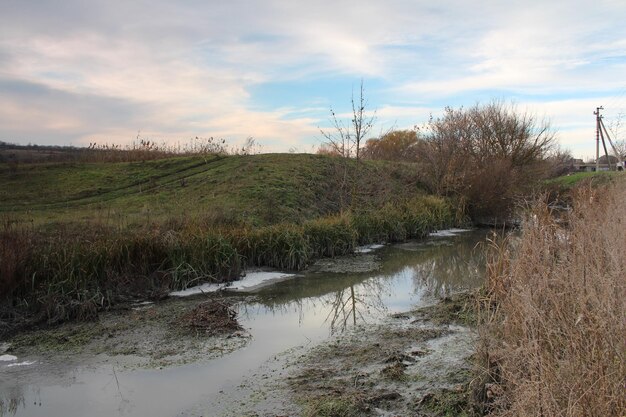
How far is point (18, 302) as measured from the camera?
8.09 meters

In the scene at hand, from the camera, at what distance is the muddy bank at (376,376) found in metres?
4.87

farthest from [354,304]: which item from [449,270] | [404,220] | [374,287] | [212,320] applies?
[404,220]

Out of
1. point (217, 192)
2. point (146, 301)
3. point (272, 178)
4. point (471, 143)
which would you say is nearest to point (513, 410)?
point (146, 301)

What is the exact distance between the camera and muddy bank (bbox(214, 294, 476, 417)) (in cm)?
487

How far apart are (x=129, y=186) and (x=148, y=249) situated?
11542 mm

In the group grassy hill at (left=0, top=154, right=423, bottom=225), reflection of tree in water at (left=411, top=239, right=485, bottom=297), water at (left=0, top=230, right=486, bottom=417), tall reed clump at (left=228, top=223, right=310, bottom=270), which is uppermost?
grassy hill at (left=0, top=154, right=423, bottom=225)

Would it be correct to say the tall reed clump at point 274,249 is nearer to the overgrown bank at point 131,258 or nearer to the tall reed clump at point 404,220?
the overgrown bank at point 131,258

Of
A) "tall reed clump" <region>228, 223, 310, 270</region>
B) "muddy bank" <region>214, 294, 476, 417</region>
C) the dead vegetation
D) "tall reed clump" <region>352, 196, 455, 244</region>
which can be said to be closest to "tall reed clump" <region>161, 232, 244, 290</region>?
"tall reed clump" <region>228, 223, 310, 270</region>

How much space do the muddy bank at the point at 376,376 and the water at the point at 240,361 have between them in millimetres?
306

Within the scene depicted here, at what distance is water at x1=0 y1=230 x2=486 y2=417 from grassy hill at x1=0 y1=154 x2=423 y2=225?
16.6 feet

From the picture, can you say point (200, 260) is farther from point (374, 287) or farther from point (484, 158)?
point (484, 158)

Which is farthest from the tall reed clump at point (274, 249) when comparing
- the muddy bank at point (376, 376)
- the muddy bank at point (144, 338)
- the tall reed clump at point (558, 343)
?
the tall reed clump at point (558, 343)

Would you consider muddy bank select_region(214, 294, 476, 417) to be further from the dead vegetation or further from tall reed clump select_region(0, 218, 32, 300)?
tall reed clump select_region(0, 218, 32, 300)

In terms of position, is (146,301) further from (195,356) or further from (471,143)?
(471,143)
